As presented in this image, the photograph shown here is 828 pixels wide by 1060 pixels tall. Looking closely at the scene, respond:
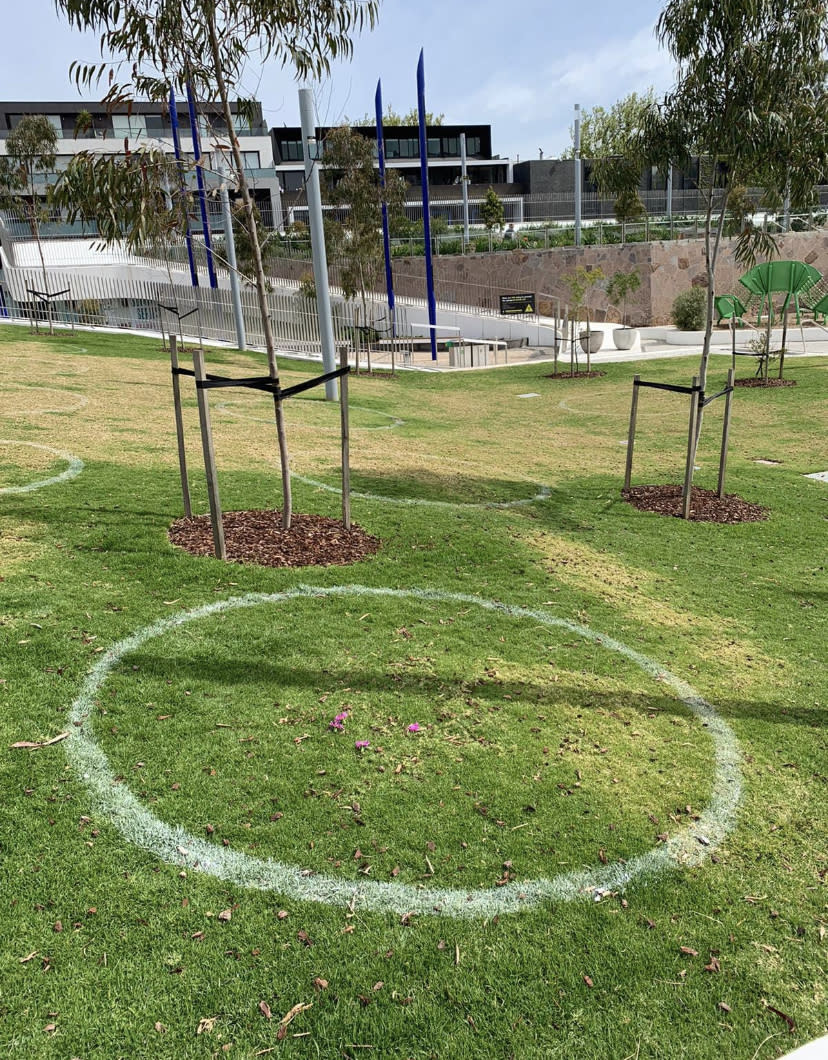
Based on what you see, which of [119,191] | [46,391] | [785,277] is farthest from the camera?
[785,277]

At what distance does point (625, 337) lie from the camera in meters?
29.4

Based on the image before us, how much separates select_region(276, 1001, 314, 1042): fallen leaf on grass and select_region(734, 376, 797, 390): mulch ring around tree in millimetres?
19419

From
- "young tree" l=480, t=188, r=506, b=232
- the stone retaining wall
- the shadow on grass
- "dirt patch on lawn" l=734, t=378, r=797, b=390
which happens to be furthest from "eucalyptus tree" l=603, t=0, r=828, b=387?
"young tree" l=480, t=188, r=506, b=232

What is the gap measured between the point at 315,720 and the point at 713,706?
8.03 feet

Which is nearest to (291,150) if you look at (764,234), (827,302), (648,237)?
(648,237)

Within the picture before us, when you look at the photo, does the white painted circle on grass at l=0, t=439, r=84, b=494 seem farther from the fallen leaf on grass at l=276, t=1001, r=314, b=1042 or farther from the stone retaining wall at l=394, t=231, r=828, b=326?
the stone retaining wall at l=394, t=231, r=828, b=326

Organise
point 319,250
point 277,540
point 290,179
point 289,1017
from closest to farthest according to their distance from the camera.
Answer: point 289,1017 → point 277,540 → point 319,250 → point 290,179

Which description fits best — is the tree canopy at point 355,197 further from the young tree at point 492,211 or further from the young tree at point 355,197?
the young tree at point 492,211

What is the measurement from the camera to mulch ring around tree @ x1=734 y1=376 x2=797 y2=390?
19.2m

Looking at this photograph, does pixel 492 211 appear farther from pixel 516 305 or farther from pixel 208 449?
pixel 208 449

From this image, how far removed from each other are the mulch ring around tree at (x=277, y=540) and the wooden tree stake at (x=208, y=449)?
0.61 ft

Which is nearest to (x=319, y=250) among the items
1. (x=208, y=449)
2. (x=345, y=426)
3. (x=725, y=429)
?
(x=725, y=429)

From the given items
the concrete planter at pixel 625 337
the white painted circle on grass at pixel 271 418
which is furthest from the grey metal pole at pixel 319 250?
the concrete planter at pixel 625 337

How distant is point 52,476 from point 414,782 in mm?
6053
